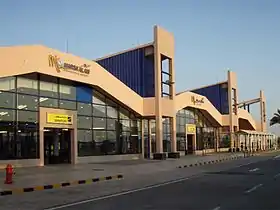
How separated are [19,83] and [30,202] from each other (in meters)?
17.9

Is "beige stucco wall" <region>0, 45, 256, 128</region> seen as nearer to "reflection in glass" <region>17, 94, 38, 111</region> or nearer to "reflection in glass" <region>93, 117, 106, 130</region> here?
"reflection in glass" <region>17, 94, 38, 111</region>

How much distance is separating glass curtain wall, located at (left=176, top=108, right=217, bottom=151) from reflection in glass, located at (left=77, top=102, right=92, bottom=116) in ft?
67.0

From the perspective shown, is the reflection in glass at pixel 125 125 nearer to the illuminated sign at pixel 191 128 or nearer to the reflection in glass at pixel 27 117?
the reflection in glass at pixel 27 117

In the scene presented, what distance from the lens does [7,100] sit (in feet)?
97.9

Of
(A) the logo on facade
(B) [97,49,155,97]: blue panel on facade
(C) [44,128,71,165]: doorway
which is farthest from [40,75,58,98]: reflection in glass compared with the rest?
(A) the logo on facade

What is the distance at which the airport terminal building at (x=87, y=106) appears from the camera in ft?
99.1

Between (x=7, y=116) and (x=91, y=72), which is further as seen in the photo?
(x=91, y=72)

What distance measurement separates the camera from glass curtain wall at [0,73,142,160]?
2998 centimetres

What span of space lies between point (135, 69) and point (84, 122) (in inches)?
433

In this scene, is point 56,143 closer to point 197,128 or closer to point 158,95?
point 158,95

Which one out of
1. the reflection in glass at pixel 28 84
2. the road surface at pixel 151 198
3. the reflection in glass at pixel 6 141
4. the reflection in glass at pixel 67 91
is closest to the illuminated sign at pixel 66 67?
the reflection in glass at pixel 67 91

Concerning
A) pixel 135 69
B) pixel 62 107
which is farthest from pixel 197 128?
pixel 62 107

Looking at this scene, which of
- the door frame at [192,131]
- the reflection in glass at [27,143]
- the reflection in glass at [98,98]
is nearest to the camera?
the reflection in glass at [27,143]

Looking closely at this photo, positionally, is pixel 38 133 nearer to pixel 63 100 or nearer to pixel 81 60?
pixel 63 100
